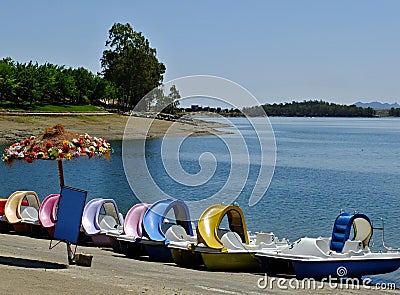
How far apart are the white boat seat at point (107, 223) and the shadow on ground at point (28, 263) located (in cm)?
506

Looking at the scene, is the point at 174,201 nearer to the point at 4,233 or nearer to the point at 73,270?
the point at 73,270

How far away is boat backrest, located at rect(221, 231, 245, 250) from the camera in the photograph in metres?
17.4

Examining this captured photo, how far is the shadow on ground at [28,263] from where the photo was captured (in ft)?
48.4

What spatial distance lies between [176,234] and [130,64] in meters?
93.0

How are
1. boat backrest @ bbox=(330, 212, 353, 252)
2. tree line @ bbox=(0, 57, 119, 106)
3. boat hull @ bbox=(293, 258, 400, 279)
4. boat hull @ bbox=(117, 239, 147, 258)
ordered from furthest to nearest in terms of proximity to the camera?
tree line @ bbox=(0, 57, 119, 106) → boat hull @ bbox=(117, 239, 147, 258) → boat backrest @ bbox=(330, 212, 353, 252) → boat hull @ bbox=(293, 258, 400, 279)

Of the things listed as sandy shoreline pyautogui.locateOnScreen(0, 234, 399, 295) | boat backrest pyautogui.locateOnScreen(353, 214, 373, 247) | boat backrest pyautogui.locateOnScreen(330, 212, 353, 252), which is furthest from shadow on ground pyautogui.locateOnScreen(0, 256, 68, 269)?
boat backrest pyautogui.locateOnScreen(353, 214, 373, 247)

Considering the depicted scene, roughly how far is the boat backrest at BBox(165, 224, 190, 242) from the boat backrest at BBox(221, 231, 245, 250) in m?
1.30

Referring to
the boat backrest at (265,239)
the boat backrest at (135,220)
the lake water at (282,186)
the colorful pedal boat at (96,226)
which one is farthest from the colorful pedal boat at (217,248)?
the lake water at (282,186)

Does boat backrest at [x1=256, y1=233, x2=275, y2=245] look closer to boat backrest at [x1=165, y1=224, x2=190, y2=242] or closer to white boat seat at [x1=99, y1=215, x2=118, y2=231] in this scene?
boat backrest at [x1=165, y1=224, x2=190, y2=242]

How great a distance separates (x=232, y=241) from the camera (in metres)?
17.7

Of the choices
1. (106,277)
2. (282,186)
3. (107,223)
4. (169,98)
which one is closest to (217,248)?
(106,277)

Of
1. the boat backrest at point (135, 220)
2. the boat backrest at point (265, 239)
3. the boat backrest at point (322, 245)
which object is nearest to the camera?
the boat backrest at point (322, 245)

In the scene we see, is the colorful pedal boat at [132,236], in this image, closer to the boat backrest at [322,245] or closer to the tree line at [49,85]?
the boat backrest at [322,245]

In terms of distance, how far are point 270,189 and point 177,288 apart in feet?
95.8
